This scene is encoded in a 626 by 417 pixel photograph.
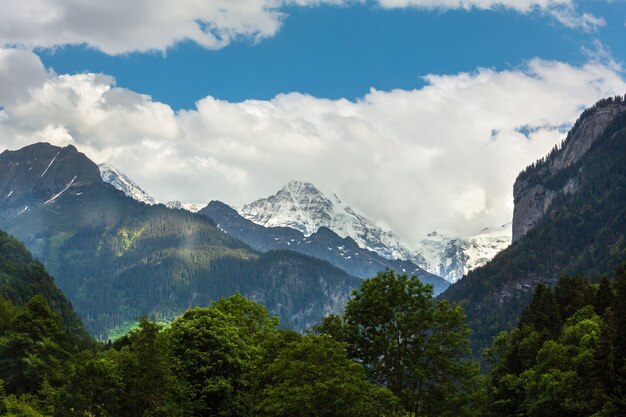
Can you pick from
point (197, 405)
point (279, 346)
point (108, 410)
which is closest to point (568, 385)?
point (279, 346)

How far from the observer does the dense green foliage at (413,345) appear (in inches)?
3031

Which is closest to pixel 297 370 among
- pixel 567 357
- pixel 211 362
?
pixel 211 362

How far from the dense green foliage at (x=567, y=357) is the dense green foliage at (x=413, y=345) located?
1309cm

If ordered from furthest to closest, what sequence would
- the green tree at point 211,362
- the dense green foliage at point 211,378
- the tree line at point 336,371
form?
the green tree at point 211,362 → the tree line at point 336,371 → the dense green foliage at point 211,378

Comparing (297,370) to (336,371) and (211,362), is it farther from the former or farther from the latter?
(211,362)

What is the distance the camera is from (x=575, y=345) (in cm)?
10238

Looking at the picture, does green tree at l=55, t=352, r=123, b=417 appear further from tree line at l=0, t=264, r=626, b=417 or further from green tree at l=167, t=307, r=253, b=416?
green tree at l=167, t=307, r=253, b=416

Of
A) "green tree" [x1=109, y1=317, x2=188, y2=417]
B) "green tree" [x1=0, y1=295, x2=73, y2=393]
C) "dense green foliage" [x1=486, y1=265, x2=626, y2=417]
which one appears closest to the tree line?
"green tree" [x1=109, y1=317, x2=188, y2=417]

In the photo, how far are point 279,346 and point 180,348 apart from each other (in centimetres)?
1216

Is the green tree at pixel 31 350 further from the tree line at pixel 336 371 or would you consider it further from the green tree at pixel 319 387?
the green tree at pixel 319 387

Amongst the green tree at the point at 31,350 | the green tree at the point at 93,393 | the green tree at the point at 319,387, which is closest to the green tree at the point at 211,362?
the green tree at the point at 93,393

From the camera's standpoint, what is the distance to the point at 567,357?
97.8 metres

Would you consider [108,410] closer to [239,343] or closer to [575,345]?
[239,343]

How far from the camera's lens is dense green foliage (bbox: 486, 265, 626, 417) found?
78438mm
